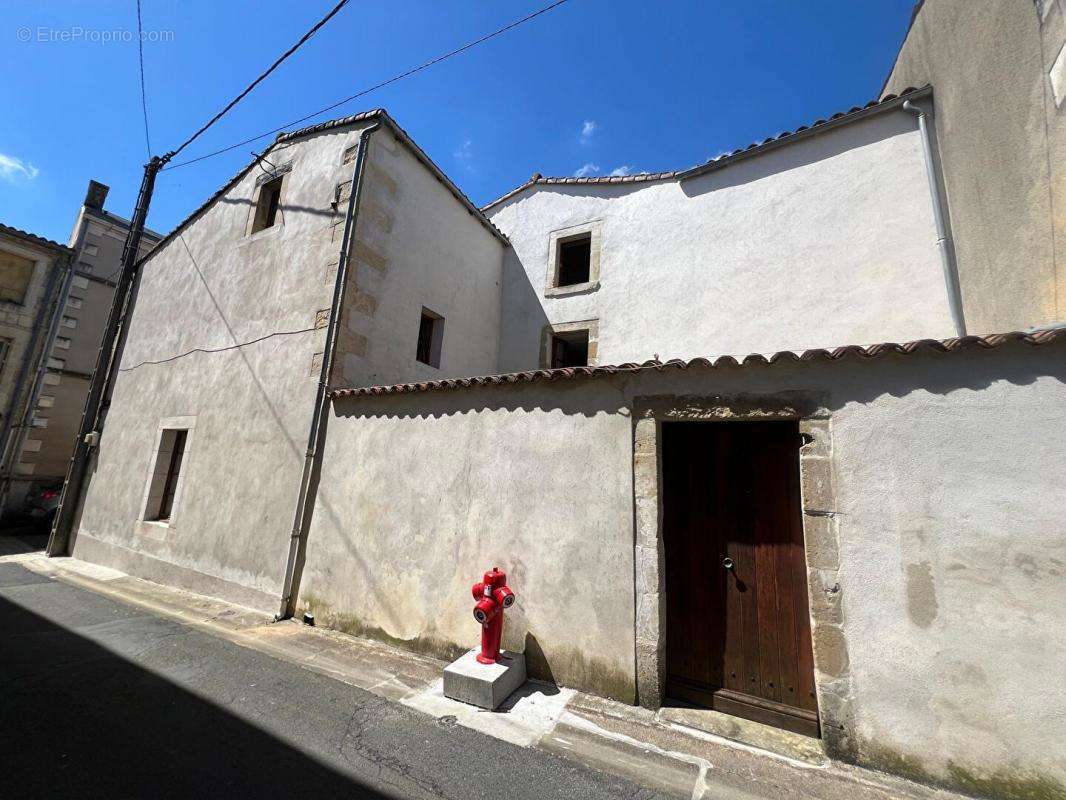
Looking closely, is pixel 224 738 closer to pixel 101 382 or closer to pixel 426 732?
pixel 426 732

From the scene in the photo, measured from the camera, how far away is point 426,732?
2918 mm

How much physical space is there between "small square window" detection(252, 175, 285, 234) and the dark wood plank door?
7911mm

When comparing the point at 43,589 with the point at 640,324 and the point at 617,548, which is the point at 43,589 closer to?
the point at 617,548

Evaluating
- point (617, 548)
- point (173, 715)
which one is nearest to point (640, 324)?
point (617, 548)

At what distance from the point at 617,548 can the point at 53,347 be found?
682 inches

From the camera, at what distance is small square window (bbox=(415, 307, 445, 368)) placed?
24.7 feet

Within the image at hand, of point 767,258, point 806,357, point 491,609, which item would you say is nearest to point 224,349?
point 491,609

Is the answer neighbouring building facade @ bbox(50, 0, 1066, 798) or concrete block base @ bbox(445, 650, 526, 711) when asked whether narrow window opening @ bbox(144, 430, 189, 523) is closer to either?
neighbouring building facade @ bbox(50, 0, 1066, 798)

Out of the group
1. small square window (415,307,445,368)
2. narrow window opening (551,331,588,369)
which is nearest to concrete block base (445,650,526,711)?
small square window (415,307,445,368)

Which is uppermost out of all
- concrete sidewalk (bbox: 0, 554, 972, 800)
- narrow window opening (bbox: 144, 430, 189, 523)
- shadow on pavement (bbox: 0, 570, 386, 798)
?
narrow window opening (bbox: 144, 430, 189, 523)

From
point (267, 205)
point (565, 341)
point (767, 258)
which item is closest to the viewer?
point (767, 258)

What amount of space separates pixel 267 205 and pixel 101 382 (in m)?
5.43

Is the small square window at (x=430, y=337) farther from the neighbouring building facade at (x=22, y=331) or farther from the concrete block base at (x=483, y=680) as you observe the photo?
the neighbouring building facade at (x=22, y=331)

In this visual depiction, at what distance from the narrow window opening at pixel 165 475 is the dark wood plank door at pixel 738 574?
7.87 meters
